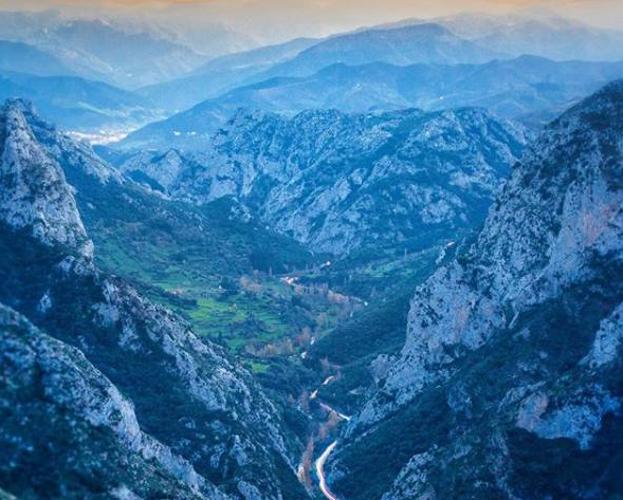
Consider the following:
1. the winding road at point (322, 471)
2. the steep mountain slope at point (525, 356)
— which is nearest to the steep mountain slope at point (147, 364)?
the winding road at point (322, 471)

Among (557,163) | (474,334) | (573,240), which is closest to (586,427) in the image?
(573,240)

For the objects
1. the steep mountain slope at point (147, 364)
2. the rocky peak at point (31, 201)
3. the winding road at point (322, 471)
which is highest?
the rocky peak at point (31, 201)

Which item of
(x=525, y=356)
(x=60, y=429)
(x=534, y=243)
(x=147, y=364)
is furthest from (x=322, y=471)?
(x=60, y=429)

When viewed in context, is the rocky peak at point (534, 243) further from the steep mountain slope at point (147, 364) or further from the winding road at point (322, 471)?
the steep mountain slope at point (147, 364)

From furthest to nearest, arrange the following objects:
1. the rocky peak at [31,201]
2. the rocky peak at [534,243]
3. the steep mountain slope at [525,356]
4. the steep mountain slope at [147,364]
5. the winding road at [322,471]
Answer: the rocky peak at [31,201] < the winding road at [322,471] < the rocky peak at [534,243] < the steep mountain slope at [147,364] < the steep mountain slope at [525,356]

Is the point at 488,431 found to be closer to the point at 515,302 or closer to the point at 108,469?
the point at 515,302

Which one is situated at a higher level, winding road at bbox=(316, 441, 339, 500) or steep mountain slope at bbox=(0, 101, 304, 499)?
steep mountain slope at bbox=(0, 101, 304, 499)

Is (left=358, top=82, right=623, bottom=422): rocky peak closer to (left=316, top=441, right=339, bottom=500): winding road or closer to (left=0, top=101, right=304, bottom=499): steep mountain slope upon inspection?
(left=316, top=441, right=339, bottom=500): winding road

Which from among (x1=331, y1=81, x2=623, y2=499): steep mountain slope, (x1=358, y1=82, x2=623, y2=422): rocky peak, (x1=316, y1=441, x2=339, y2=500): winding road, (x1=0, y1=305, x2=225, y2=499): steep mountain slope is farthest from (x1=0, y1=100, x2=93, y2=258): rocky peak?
(x1=0, y1=305, x2=225, y2=499): steep mountain slope

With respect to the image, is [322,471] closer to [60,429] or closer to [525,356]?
[525,356]
